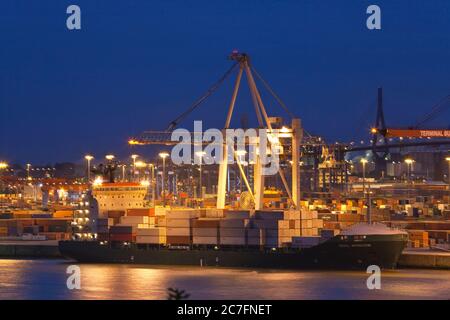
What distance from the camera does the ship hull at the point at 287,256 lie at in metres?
40.4

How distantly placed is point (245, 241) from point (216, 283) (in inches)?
265

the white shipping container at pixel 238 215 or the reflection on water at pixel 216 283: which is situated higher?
the white shipping container at pixel 238 215

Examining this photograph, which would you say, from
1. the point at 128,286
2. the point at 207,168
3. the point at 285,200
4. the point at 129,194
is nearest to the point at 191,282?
the point at 128,286

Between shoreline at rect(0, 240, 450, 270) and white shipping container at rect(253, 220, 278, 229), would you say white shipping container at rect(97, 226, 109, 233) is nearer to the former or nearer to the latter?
shoreline at rect(0, 240, 450, 270)

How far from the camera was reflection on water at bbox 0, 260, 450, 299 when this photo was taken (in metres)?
32.3

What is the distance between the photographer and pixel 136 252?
146 feet

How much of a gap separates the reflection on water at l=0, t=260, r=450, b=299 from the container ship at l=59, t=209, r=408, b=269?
1.07 m

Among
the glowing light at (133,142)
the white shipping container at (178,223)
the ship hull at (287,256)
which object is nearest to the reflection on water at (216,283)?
the ship hull at (287,256)

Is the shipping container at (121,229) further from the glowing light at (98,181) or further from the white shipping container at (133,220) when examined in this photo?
the glowing light at (98,181)
